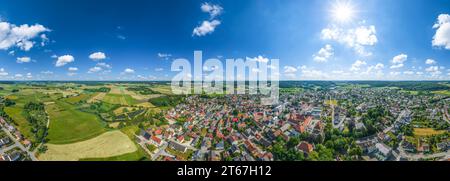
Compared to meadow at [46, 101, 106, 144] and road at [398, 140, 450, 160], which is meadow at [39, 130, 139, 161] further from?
road at [398, 140, 450, 160]

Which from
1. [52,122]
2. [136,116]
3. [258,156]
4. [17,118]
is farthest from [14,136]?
[258,156]

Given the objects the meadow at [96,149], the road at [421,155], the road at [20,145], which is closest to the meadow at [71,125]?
the meadow at [96,149]

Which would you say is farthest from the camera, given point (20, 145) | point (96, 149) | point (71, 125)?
point (71, 125)

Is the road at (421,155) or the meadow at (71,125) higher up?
the meadow at (71,125)

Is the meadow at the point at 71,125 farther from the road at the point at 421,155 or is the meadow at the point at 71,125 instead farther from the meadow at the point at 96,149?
the road at the point at 421,155

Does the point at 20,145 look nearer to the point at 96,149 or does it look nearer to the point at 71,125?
the point at 71,125

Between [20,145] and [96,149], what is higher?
[96,149]

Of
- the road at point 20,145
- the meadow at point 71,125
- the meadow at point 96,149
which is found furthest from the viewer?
the meadow at point 71,125

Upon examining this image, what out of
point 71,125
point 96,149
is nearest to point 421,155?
point 96,149

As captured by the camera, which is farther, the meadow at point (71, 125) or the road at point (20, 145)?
the meadow at point (71, 125)

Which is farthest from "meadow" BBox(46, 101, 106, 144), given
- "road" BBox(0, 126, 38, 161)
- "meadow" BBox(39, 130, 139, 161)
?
"road" BBox(0, 126, 38, 161)

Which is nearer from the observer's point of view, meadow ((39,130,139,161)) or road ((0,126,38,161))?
meadow ((39,130,139,161))
